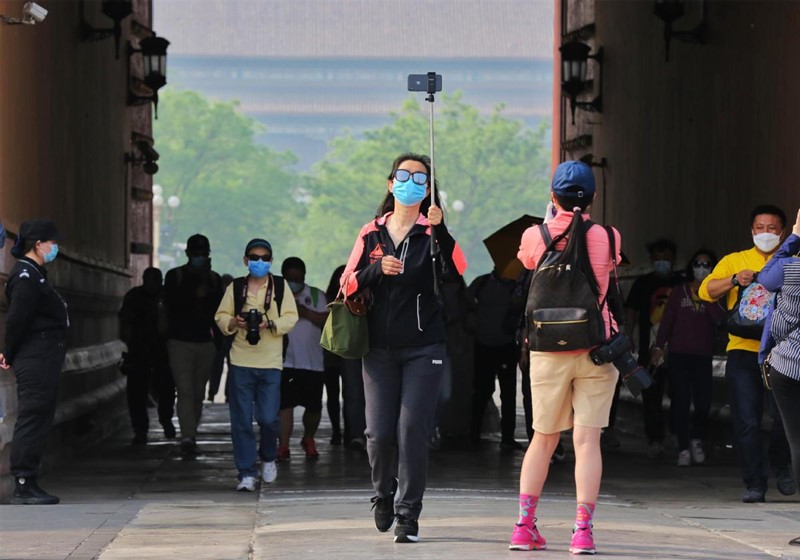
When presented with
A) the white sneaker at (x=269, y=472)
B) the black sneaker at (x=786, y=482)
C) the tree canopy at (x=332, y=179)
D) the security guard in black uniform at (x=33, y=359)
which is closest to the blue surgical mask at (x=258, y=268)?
the white sneaker at (x=269, y=472)

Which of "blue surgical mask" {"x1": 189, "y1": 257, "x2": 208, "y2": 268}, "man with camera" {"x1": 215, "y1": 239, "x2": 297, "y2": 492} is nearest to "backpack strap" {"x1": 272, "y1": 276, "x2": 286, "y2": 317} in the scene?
"man with camera" {"x1": 215, "y1": 239, "x2": 297, "y2": 492}

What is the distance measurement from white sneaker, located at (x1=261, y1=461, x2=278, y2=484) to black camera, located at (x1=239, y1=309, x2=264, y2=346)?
85 centimetres

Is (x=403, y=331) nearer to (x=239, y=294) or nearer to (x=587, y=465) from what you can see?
(x=587, y=465)

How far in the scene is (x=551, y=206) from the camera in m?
7.62

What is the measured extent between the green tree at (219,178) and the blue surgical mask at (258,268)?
7576 cm

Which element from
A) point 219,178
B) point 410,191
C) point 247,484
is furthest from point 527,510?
point 219,178

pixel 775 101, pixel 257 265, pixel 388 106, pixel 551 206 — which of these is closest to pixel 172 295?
pixel 257 265

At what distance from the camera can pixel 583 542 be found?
7.23 meters

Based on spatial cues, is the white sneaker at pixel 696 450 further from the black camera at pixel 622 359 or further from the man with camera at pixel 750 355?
the black camera at pixel 622 359

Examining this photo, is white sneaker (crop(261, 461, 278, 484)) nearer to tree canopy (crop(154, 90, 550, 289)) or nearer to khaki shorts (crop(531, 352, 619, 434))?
khaki shorts (crop(531, 352, 619, 434))

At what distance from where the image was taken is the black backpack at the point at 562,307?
7281 mm

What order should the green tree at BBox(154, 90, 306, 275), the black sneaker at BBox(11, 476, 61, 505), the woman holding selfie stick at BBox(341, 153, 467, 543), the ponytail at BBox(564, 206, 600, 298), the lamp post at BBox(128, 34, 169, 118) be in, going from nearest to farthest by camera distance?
1. the ponytail at BBox(564, 206, 600, 298)
2. the woman holding selfie stick at BBox(341, 153, 467, 543)
3. the black sneaker at BBox(11, 476, 61, 505)
4. the lamp post at BBox(128, 34, 169, 118)
5. the green tree at BBox(154, 90, 306, 275)

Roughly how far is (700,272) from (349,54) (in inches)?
4243

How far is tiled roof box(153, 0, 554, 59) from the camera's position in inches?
4673
